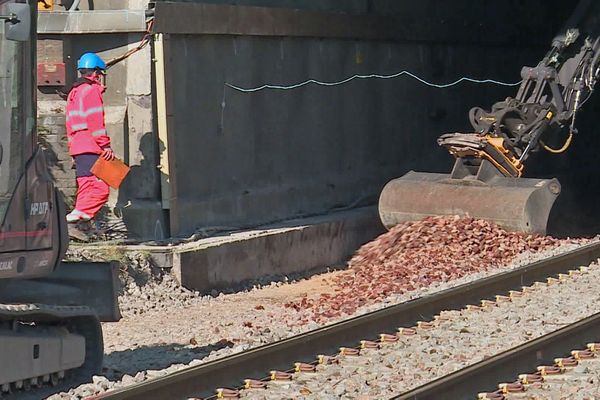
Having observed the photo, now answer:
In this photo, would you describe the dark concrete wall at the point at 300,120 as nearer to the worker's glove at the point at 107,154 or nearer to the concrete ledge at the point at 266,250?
the concrete ledge at the point at 266,250

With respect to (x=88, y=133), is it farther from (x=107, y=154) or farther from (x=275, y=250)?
(x=275, y=250)

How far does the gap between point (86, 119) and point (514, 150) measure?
6503mm

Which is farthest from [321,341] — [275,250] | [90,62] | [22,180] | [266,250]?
[275,250]

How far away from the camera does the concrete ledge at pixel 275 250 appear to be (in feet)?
45.7

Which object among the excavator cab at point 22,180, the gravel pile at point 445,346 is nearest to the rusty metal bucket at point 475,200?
the gravel pile at point 445,346

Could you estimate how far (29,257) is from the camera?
815 cm

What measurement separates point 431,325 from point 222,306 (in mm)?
2958

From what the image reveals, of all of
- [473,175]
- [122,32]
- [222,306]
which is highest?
[122,32]

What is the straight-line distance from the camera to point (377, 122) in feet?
64.8

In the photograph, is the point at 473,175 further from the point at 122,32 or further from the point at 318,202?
the point at 122,32

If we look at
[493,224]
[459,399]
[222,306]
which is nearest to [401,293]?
[222,306]

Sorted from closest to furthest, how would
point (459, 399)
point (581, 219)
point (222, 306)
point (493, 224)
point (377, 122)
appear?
point (459, 399) < point (222, 306) < point (493, 224) < point (377, 122) < point (581, 219)

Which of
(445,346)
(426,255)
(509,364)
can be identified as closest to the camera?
(509,364)

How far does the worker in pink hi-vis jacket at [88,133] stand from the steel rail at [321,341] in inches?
152
